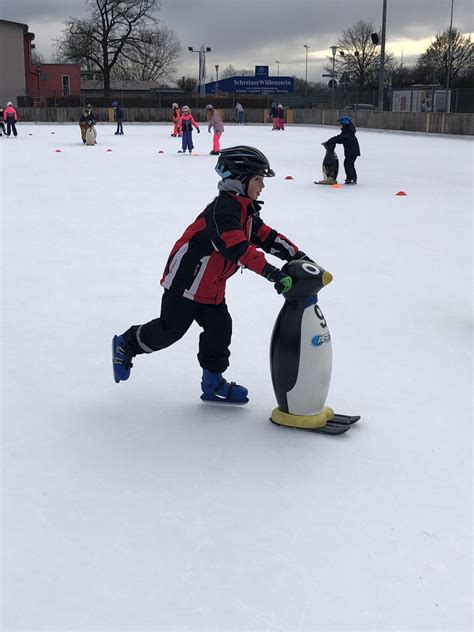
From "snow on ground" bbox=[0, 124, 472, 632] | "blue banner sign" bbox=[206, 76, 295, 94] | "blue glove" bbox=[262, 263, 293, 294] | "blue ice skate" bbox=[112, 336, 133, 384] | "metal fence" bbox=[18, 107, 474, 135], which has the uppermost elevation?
"blue banner sign" bbox=[206, 76, 295, 94]

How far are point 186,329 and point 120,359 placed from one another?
388 millimetres

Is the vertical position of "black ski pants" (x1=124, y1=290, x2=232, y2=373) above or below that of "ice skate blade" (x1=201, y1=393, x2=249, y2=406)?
above

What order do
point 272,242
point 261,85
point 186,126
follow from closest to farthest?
1. point 272,242
2. point 186,126
3. point 261,85

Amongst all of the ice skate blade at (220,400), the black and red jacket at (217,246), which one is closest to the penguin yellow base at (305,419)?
the ice skate blade at (220,400)

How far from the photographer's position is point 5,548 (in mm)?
2633

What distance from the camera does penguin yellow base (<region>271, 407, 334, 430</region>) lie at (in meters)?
3.65

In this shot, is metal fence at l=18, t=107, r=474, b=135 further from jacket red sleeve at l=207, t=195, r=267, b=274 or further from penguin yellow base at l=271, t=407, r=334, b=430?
jacket red sleeve at l=207, t=195, r=267, b=274

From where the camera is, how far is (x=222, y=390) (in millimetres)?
3984

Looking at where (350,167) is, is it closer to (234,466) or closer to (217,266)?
(217,266)

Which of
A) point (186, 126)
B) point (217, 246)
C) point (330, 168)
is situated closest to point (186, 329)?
point (217, 246)

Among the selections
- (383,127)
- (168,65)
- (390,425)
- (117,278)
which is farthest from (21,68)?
(390,425)

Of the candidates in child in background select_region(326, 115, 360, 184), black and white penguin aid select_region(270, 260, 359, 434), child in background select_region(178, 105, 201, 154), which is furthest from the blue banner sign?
black and white penguin aid select_region(270, 260, 359, 434)

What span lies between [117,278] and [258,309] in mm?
1479

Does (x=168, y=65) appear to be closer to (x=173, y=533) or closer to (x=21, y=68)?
(x=21, y=68)
